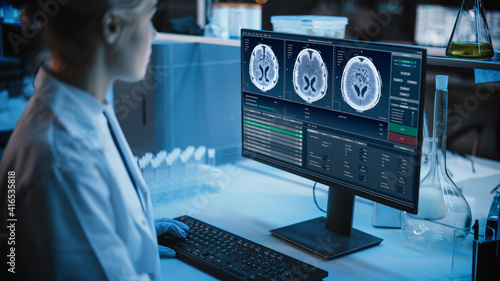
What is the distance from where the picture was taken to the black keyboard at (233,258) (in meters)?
1.30

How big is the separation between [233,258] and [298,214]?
45cm

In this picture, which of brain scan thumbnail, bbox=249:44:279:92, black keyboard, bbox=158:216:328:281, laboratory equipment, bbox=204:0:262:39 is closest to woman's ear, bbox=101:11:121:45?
black keyboard, bbox=158:216:328:281

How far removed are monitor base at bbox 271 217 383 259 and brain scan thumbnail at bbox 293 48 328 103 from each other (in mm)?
372

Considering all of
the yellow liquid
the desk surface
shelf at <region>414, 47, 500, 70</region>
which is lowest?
the desk surface

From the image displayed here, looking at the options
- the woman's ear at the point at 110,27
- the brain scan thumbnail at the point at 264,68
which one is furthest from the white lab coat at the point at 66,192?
the brain scan thumbnail at the point at 264,68

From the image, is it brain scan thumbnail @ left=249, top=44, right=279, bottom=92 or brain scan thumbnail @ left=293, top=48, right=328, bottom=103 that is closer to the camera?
brain scan thumbnail @ left=293, top=48, right=328, bottom=103

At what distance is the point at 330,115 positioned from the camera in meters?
1.52

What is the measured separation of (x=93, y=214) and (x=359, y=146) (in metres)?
0.76

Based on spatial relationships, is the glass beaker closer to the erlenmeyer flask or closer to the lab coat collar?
the erlenmeyer flask

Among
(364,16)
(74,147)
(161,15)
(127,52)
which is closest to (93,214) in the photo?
(74,147)

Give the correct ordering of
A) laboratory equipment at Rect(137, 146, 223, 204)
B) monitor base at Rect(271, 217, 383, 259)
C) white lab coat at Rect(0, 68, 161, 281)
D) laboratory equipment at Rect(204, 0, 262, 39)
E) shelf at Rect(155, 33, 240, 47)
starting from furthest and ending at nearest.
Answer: laboratory equipment at Rect(204, 0, 262, 39) → shelf at Rect(155, 33, 240, 47) → laboratory equipment at Rect(137, 146, 223, 204) → monitor base at Rect(271, 217, 383, 259) → white lab coat at Rect(0, 68, 161, 281)

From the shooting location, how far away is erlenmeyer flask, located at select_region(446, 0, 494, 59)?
1398 millimetres

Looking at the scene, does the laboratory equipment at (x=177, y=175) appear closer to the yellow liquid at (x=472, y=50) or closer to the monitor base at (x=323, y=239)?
the monitor base at (x=323, y=239)

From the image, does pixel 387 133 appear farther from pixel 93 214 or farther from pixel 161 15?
pixel 161 15
